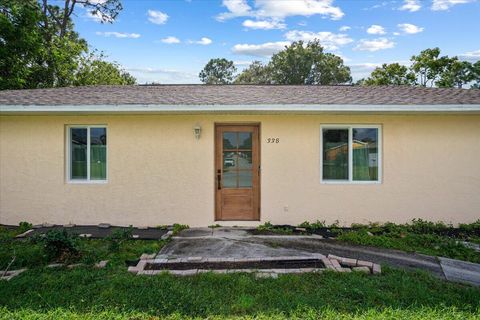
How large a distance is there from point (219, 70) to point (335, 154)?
50.5 metres

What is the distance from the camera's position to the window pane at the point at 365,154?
288 inches

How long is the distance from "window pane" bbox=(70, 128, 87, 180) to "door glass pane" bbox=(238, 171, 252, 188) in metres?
3.64

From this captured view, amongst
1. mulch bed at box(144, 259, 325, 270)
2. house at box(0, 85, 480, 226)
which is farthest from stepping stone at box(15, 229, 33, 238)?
mulch bed at box(144, 259, 325, 270)

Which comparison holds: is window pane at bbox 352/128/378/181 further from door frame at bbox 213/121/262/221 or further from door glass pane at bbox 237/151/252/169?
door glass pane at bbox 237/151/252/169

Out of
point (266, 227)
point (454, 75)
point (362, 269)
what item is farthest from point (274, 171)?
A: point (454, 75)

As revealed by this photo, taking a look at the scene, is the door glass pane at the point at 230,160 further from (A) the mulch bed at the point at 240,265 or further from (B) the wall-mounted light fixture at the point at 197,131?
(A) the mulch bed at the point at 240,265

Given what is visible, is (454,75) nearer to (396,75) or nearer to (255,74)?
(396,75)

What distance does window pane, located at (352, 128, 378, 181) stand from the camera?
7305mm

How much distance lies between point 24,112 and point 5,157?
1.33m

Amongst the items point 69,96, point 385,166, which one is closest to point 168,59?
point 69,96

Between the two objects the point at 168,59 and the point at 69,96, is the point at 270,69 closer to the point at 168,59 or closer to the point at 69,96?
the point at 168,59

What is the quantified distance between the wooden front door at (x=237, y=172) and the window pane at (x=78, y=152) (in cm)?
308

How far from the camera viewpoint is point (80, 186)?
7332mm

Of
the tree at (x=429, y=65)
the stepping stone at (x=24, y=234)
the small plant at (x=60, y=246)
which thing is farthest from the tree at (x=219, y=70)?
the small plant at (x=60, y=246)
